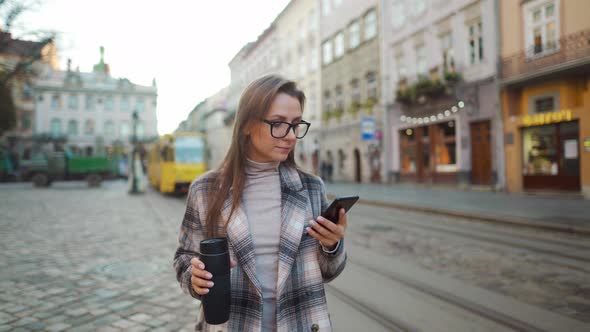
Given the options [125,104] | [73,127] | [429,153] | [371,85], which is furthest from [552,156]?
[73,127]

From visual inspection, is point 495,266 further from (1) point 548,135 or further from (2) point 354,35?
(2) point 354,35

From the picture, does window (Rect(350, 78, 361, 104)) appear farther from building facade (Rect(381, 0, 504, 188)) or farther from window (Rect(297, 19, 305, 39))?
window (Rect(297, 19, 305, 39))

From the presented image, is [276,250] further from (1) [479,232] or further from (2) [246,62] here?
(2) [246,62]

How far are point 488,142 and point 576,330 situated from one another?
15192 millimetres

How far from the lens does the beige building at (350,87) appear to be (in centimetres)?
2473

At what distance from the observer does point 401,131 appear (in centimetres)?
2245

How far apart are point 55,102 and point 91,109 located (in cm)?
464

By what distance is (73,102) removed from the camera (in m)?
56.8

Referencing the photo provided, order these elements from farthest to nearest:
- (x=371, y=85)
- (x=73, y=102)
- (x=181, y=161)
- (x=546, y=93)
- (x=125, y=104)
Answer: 1. (x=125, y=104)
2. (x=73, y=102)
3. (x=371, y=85)
4. (x=181, y=161)
5. (x=546, y=93)

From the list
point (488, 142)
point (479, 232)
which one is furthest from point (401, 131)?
point (479, 232)

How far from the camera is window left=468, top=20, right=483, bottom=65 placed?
17078 mm

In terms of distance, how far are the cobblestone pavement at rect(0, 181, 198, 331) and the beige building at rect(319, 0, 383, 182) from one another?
1731 centimetres

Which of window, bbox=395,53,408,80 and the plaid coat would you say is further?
window, bbox=395,53,408,80

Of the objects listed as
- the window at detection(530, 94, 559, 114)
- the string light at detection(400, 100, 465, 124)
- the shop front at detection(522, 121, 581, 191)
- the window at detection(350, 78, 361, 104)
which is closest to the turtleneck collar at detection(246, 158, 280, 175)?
the shop front at detection(522, 121, 581, 191)
